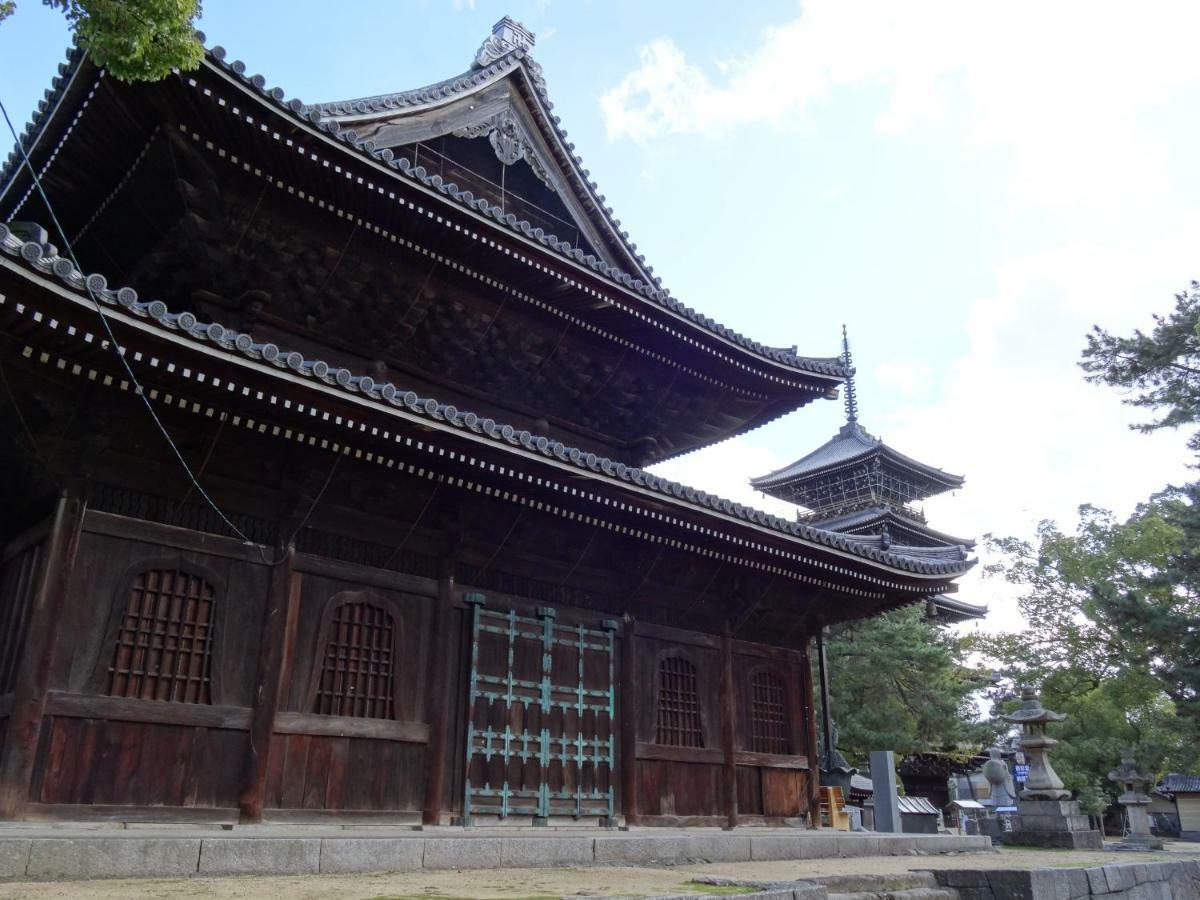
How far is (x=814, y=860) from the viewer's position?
10.9 metres

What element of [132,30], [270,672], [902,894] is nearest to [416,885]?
[270,672]

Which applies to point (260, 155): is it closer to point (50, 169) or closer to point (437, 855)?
point (50, 169)

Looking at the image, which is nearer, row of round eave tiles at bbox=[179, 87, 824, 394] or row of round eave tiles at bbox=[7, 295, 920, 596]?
row of round eave tiles at bbox=[7, 295, 920, 596]

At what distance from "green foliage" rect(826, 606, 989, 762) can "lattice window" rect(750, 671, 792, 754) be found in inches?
683

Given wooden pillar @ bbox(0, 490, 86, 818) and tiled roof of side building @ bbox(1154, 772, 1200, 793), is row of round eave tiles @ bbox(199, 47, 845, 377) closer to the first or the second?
wooden pillar @ bbox(0, 490, 86, 818)

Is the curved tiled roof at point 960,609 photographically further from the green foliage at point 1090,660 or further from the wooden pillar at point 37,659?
the wooden pillar at point 37,659

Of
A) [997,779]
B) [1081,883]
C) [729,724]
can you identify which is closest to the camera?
[1081,883]

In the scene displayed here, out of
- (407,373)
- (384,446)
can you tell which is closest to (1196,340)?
(407,373)

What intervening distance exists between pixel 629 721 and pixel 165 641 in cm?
618

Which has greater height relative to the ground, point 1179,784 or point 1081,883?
point 1179,784

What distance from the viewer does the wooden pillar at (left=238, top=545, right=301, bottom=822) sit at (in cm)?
875

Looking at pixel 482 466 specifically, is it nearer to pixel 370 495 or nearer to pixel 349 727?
pixel 370 495

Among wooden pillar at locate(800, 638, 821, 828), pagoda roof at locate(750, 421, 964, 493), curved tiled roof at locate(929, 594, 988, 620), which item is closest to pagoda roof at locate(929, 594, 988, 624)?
curved tiled roof at locate(929, 594, 988, 620)

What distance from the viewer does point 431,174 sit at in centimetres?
1123
